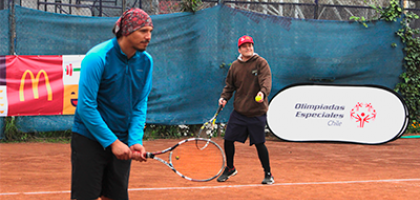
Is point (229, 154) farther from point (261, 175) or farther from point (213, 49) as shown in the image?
point (213, 49)

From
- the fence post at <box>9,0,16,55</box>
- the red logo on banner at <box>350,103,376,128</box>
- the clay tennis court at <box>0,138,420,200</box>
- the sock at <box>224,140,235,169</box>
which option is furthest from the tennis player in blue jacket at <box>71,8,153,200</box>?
the red logo on banner at <box>350,103,376,128</box>

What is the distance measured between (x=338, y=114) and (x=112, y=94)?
6.47 meters

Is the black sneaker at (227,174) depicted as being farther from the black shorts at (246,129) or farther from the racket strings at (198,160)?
the racket strings at (198,160)

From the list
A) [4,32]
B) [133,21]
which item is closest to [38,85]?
[4,32]

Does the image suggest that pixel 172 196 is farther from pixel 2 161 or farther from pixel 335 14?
pixel 335 14

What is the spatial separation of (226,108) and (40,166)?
12.1ft

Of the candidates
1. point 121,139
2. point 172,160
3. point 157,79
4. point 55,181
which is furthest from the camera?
point 157,79

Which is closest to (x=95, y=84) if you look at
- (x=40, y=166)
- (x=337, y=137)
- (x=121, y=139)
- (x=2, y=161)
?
(x=121, y=139)

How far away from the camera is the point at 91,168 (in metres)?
2.76

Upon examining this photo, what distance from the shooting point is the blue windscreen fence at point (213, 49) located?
774 centimetres

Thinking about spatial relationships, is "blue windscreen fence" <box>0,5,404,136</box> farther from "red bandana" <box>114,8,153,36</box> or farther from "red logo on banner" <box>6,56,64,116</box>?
"red bandana" <box>114,8,153,36</box>

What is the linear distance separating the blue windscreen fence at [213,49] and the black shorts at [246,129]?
3.10m

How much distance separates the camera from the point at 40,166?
5844mm

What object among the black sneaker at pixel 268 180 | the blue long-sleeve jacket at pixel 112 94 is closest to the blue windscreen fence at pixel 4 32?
the black sneaker at pixel 268 180
